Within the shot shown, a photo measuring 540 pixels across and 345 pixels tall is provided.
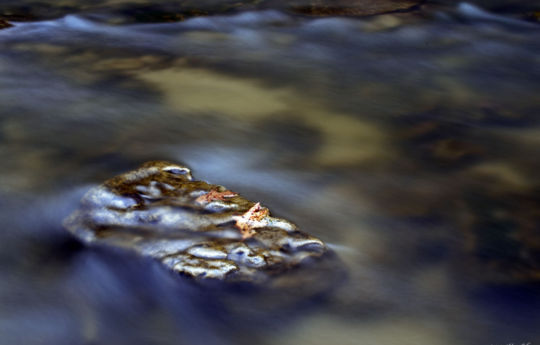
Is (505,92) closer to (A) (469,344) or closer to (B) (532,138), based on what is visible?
(B) (532,138)

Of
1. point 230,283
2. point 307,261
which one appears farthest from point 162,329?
point 307,261

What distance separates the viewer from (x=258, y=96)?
3857 millimetres

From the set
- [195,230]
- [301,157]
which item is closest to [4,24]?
[301,157]

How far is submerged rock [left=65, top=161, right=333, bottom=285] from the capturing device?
2.19 metres

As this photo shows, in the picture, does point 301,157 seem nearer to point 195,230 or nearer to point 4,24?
point 195,230

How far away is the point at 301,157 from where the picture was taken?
3.15 metres

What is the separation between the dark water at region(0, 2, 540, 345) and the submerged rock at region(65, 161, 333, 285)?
0.08 m

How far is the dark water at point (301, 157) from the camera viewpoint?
2121 mm

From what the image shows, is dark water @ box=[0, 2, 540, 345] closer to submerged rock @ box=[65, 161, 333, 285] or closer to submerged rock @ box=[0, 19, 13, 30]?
submerged rock @ box=[65, 161, 333, 285]

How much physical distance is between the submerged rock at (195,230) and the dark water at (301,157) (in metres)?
0.08

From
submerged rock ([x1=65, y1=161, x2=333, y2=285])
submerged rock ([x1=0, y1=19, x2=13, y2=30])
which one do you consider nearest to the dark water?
submerged rock ([x1=65, y1=161, x2=333, y2=285])

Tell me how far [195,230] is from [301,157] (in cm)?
101

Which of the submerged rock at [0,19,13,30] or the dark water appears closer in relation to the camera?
the dark water

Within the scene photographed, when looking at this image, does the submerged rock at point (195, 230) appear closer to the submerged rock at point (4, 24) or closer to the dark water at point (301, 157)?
the dark water at point (301, 157)
